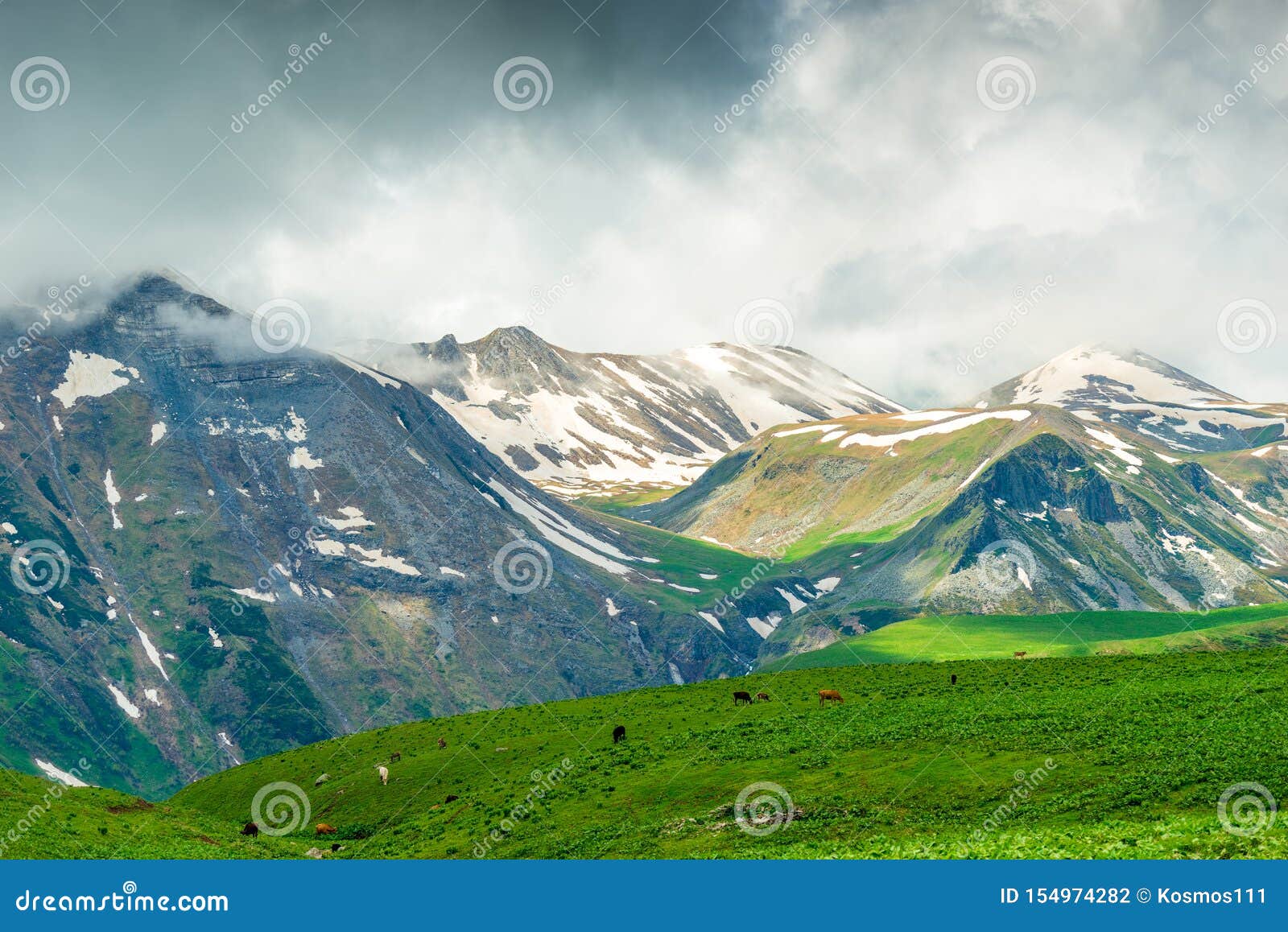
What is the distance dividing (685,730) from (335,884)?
156 ft

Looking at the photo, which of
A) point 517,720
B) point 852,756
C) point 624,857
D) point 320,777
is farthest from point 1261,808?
point 320,777

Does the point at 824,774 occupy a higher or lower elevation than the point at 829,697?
lower

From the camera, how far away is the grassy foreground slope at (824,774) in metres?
43.6

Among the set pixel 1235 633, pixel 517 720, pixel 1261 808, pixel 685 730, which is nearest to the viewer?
pixel 1261 808

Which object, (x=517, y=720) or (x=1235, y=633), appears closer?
(x=517, y=720)

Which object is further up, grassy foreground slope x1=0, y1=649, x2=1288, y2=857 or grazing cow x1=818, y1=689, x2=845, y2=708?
grazing cow x1=818, y1=689, x2=845, y2=708

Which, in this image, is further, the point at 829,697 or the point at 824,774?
the point at 829,697

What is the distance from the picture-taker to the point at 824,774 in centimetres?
5556

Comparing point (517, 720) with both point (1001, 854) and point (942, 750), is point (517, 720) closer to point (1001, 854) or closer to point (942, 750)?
point (942, 750)

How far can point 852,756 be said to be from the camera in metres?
58.3

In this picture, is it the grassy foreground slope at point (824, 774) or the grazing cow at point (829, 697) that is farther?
the grazing cow at point (829, 697)

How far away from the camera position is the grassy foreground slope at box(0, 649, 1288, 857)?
43594 mm

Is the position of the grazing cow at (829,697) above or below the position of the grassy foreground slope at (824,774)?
above

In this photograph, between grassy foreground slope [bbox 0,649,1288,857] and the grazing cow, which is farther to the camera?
the grazing cow
